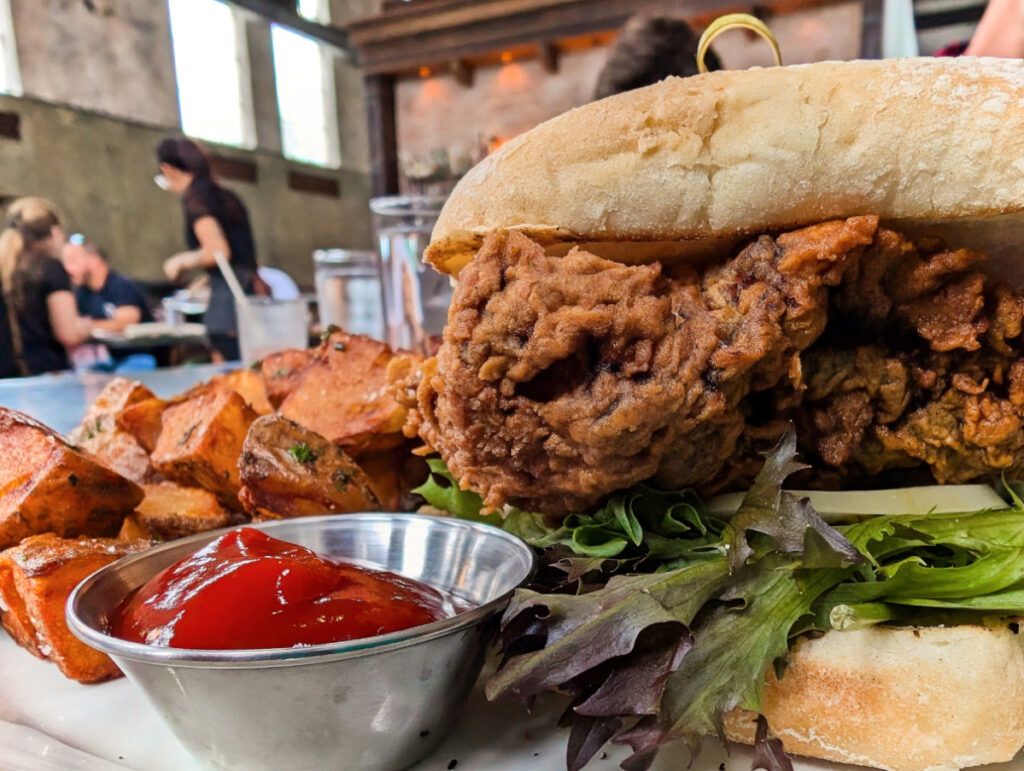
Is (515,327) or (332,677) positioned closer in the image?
(332,677)

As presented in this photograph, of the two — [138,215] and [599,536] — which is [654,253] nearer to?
[599,536]

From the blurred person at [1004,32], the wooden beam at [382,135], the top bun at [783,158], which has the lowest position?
the top bun at [783,158]

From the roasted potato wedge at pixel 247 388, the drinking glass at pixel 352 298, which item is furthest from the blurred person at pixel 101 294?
the roasted potato wedge at pixel 247 388

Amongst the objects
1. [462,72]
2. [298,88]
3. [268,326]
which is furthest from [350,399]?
[298,88]

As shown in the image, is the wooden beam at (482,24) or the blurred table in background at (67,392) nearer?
the blurred table in background at (67,392)

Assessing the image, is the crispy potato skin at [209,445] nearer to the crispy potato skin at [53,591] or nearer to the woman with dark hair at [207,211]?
the crispy potato skin at [53,591]

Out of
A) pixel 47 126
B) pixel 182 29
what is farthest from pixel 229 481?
pixel 182 29
